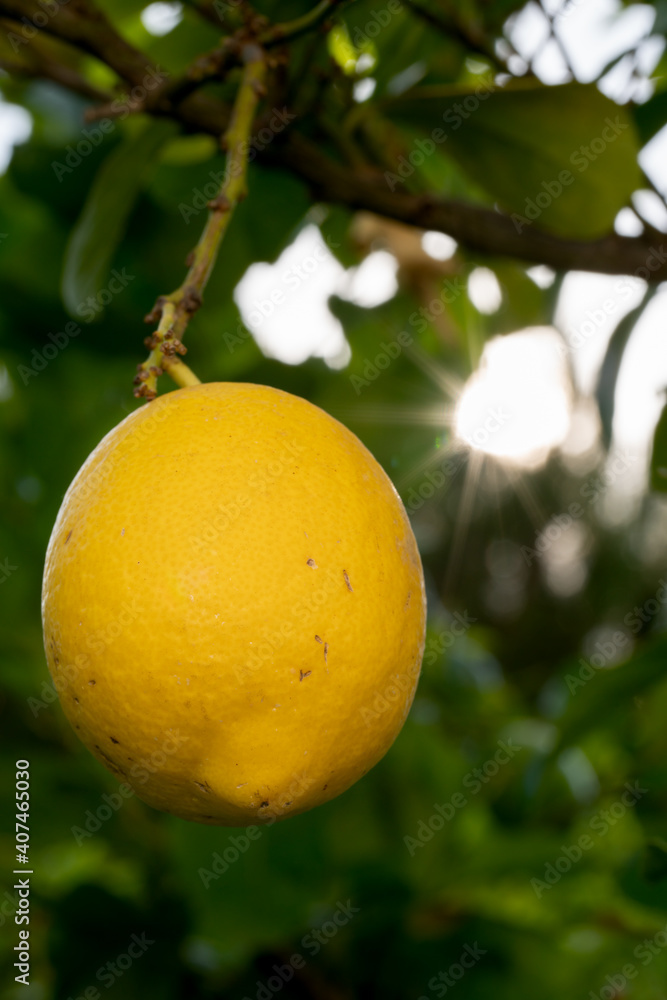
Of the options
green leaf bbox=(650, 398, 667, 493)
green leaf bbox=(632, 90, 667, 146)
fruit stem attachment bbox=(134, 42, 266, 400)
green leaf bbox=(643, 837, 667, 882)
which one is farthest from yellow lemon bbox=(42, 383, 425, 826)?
green leaf bbox=(632, 90, 667, 146)

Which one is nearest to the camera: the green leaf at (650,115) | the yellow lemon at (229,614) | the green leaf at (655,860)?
the yellow lemon at (229,614)

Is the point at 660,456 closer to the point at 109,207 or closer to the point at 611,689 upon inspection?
the point at 611,689

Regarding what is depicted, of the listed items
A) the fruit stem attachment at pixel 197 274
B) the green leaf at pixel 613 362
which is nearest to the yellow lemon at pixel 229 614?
the fruit stem attachment at pixel 197 274

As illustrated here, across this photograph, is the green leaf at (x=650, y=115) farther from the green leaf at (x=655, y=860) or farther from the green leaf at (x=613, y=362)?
the green leaf at (x=655, y=860)

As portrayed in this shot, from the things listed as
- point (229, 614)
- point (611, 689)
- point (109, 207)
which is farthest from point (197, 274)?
point (611, 689)

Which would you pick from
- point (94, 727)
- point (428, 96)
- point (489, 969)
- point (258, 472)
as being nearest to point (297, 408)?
point (258, 472)
